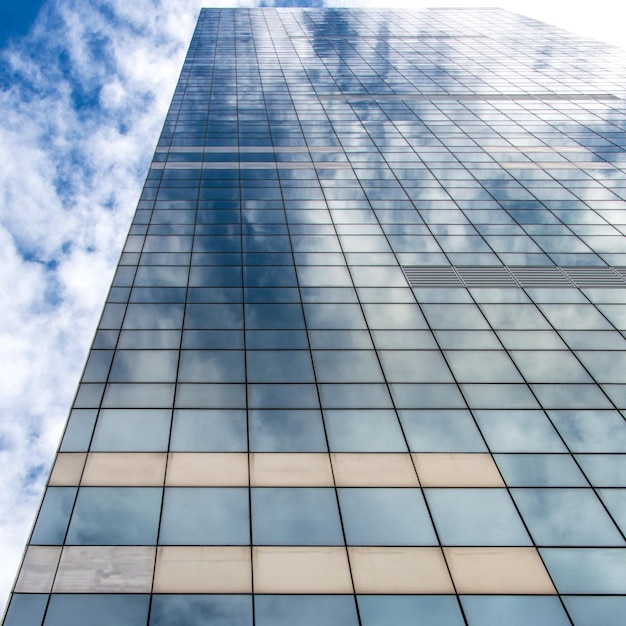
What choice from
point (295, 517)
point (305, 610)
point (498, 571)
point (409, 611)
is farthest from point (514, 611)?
point (295, 517)

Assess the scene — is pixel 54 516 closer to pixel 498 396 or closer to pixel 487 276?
pixel 498 396

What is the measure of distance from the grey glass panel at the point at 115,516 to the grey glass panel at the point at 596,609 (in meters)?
10.1

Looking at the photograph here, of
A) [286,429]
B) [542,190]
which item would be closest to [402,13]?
[542,190]

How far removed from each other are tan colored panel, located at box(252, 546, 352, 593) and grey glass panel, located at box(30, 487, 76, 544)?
496 cm

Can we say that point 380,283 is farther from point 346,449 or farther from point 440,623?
point 440,623

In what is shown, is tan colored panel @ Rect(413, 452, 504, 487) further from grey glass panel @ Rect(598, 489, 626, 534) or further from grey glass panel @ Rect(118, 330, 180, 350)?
grey glass panel @ Rect(118, 330, 180, 350)

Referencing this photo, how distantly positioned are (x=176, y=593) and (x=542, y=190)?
2872 cm

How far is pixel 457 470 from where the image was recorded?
15.0 meters

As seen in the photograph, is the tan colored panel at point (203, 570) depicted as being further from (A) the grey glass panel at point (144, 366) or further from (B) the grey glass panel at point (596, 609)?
(B) the grey glass panel at point (596, 609)

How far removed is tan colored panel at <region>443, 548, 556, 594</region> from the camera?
40.5ft

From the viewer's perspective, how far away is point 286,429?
16.2 m

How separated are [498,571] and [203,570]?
23.3 ft

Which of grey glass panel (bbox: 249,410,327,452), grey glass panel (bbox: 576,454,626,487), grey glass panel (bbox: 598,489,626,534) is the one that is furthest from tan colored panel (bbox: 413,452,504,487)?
grey glass panel (bbox: 249,410,327,452)

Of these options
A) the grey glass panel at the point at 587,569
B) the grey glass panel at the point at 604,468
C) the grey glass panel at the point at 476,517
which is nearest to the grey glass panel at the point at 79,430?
the grey glass panel at the point at 476,517
